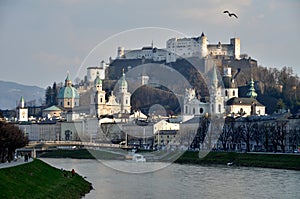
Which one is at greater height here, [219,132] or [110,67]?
[110,67]

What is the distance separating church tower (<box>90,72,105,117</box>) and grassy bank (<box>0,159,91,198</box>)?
75863 millimetres

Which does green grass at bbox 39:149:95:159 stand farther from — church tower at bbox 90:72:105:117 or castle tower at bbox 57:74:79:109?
castle tower at bbox 57:74:79:109

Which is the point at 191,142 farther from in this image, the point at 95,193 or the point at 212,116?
the point at 95,193

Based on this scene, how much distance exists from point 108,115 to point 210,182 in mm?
71276

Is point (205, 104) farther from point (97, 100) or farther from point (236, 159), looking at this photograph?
point (236, 159)

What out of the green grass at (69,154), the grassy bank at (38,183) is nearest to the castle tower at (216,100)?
the green grass at (69,154)

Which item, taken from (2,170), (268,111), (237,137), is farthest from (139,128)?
(2,170)

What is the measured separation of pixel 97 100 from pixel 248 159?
63.2m

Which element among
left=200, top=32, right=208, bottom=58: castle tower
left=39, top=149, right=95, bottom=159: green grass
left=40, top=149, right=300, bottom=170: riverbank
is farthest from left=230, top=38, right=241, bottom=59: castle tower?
left=40, top=149, right=300, bottom=170: riverbank

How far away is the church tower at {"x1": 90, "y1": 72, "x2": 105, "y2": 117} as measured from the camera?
113m

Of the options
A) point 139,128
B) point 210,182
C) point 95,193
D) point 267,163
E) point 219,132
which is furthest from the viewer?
point 139,128

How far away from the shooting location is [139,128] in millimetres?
93188

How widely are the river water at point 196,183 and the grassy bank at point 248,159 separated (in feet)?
5.18

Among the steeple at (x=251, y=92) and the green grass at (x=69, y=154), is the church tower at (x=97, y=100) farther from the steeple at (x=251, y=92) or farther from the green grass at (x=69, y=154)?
the green grass at (x=69, y=154)
